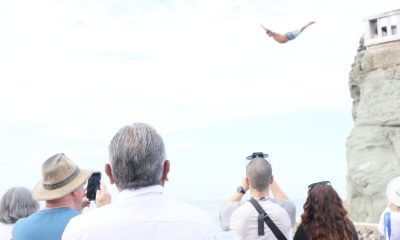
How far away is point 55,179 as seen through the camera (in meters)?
2.96

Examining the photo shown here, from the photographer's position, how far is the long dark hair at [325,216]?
3176 millimetres

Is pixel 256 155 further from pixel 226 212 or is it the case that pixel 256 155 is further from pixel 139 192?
pixel 139 192

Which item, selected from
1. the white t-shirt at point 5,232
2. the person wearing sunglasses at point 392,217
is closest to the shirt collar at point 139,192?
the white t-shirt at point 5,232

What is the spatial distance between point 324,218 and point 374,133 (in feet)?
39.1

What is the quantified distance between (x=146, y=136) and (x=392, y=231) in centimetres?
298

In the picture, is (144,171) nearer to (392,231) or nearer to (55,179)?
(55,179)

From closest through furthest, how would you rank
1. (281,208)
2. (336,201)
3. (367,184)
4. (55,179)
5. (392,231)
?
1. (55,179)
2. (336,201)
3. (281,208)
4. (392,231)
5. (367,184)

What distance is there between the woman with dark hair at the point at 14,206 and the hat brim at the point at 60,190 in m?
0.49

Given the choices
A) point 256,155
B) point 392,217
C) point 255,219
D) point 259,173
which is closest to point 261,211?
point 255,219

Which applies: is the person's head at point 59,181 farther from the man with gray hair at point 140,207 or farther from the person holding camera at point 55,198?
the man with gray hair at point 140,207

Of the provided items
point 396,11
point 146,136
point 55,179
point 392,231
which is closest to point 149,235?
point 146,136

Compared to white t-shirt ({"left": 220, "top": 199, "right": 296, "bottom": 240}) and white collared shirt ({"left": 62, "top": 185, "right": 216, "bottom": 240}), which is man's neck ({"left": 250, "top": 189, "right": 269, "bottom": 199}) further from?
white collared shirt ({"left": 62, "top": 185, "right": 216, "bottom": 240})

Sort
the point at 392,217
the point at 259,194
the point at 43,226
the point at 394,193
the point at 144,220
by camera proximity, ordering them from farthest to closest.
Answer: the point at 394,193, the point at 392,217, the point at 259,194, the point at 43,226, the point at 144,220

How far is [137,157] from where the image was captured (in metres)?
1.99
